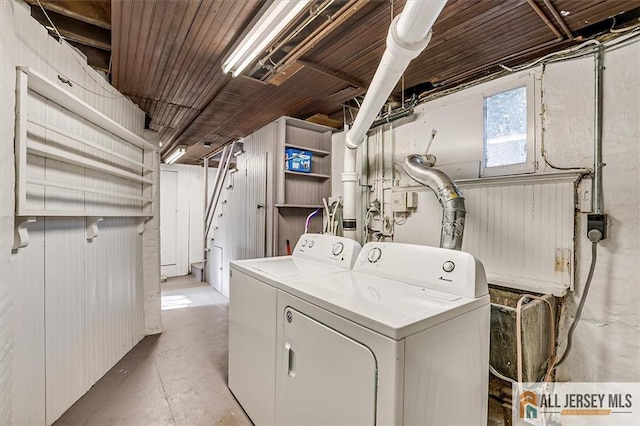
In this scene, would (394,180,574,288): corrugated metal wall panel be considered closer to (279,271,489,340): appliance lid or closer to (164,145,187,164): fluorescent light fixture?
(279,271,489,340): appliance lid

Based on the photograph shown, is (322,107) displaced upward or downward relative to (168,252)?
upward

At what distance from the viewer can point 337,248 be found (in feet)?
6.72

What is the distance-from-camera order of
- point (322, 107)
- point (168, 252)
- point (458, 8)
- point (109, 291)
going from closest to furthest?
point (458, 8) → point (109, 291) → point (322, 107) → point (168, 252)

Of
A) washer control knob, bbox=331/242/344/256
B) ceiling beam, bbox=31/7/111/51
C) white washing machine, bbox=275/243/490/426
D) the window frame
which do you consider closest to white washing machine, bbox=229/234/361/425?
washer control knob, bbox=331/242/344/256

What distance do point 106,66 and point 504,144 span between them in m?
3.47

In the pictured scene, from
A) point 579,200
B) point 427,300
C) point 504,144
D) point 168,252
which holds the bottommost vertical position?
point 168,252

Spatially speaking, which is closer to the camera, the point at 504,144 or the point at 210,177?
the point at 504,144

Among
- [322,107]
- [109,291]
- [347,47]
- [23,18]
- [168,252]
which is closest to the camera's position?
[23,18]

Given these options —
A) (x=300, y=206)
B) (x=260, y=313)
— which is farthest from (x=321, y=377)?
(x=300, y=206)

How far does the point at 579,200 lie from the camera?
171 centimetres

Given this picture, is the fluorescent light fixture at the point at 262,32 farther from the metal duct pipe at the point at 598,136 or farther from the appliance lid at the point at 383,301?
the metal duct pipe at the point at 598,136

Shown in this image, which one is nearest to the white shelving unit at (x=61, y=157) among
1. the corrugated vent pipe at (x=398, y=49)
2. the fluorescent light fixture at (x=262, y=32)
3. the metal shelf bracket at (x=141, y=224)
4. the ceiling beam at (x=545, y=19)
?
the metal shelf bracket at (x=141, y=224)

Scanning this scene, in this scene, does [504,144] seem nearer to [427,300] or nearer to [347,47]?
[347,47]

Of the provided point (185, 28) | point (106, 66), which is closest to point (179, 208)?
point (106, 66)
